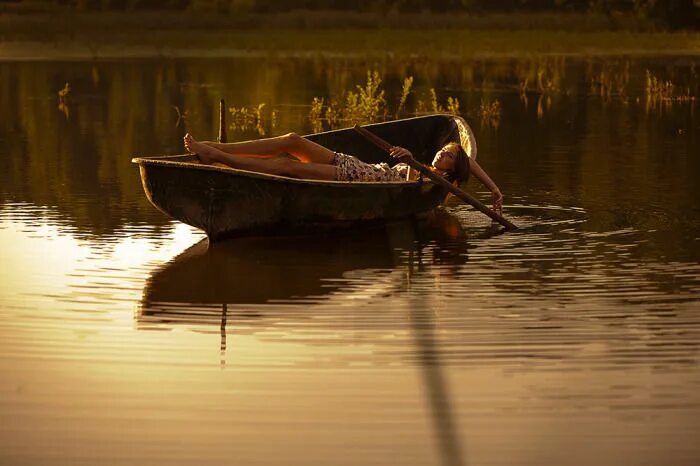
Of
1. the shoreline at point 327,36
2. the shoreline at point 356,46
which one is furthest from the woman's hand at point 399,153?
the shoreline at point 327,36

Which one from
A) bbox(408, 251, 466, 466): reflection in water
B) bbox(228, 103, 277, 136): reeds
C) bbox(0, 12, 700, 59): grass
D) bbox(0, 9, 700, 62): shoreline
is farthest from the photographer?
bbox(0, 12, 700, 59): grass

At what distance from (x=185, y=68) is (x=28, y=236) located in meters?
29.1

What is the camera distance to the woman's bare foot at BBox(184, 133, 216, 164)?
12789mm

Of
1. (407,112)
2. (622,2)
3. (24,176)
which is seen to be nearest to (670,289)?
(24,176)

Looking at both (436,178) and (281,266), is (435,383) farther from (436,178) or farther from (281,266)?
(436,178)

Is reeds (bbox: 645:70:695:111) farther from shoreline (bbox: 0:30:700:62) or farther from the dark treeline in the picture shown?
the dark treeline

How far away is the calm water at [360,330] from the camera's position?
7.42 m

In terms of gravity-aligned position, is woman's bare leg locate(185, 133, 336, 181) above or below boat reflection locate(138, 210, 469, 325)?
above

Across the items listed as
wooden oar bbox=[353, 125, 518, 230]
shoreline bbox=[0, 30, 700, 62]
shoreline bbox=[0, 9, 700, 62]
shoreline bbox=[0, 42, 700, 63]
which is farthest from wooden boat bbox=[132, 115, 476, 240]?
shoreline bbox=[0, 9, 700, 62]

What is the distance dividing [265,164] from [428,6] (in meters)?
58.7

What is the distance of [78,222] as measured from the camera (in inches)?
558

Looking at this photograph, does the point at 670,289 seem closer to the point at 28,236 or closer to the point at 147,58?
the point at 28,236

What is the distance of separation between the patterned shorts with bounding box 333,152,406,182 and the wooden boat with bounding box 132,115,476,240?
22 cm

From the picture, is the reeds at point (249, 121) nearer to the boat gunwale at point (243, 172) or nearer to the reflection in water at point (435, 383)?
the boat gunwale at point (243, 172)
